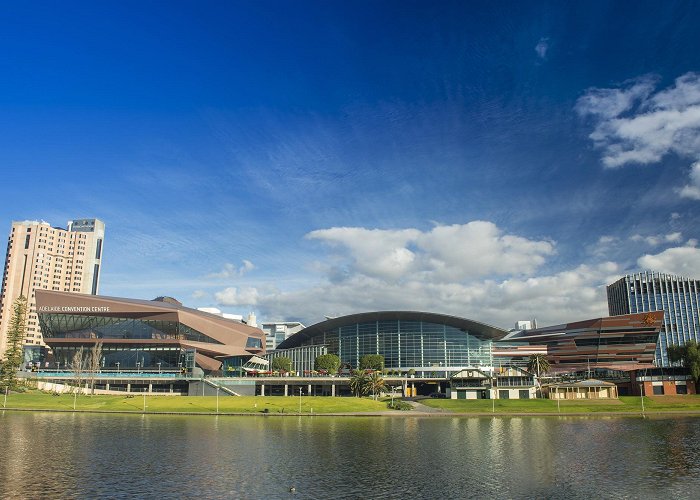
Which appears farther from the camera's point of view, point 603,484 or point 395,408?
point 395,408

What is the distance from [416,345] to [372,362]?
21.0m

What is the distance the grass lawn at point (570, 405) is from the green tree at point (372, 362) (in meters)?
50.5

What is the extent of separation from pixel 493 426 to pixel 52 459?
54.3 metres

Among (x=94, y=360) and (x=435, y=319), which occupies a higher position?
(x=435, y=319)

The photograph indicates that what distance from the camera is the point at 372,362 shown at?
168250 mm

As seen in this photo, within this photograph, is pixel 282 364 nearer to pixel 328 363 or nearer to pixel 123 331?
pixel 328 363

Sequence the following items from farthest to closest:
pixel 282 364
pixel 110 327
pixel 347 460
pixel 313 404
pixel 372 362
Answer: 1. pixel 282 364
2. pixel 372 362
3. pixel 110 327
4. pixel 313 404
5. pixel 347 460

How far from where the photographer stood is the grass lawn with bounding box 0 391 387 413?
10388 centimetres

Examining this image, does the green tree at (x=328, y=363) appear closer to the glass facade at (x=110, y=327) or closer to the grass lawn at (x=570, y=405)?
the glass facade at (x=110, y=327)

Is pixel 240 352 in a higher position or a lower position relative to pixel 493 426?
higher

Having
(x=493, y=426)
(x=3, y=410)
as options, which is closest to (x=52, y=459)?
(x=493, y=426)

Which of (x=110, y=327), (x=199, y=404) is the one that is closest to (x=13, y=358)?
(x=110, y=327)

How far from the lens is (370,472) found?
4375cm

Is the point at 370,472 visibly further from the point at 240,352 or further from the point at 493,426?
the point at 240,352
